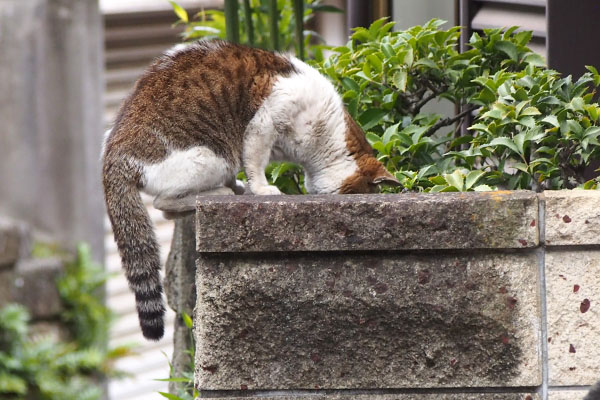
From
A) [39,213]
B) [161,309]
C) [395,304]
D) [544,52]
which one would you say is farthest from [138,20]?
[395,304]

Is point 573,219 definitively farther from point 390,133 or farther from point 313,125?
point 313,125

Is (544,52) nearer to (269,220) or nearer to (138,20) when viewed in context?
(269,220)

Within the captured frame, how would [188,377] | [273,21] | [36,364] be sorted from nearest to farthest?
1. [188,377]
2. [273,21]
3. [36,364]

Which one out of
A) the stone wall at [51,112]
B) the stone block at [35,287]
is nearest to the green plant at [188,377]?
the stone block at [35,287]

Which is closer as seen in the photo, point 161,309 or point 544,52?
point 161,309

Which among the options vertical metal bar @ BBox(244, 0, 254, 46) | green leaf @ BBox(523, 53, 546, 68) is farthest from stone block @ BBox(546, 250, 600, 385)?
vertical metal bar @ BBox(244, 0, 254, 46)

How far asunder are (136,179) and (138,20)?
15.2 feet

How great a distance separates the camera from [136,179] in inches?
111

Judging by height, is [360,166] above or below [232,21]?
below

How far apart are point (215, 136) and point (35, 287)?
3.86 meters

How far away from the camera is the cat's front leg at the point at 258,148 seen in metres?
2.90

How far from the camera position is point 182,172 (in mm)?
2814

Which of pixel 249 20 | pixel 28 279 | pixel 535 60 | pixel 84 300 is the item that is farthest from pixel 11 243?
pixel 535 60

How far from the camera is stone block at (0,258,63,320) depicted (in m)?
6.19
